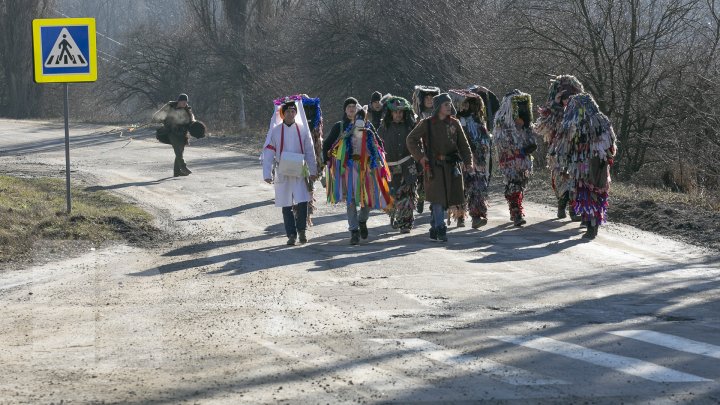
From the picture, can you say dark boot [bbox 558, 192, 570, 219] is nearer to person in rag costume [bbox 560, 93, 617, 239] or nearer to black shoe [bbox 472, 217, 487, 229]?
person in rag costume [bbox 560, 93, 617, 239]

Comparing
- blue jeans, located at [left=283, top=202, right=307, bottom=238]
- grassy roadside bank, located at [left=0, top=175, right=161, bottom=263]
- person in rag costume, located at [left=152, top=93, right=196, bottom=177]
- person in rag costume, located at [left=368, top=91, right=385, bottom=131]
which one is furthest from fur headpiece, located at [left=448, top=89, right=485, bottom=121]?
person in rag costume, located at [left=152, top=93, right=196, bottom=177]

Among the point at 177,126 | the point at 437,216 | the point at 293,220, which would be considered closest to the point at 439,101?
the point at 437,216

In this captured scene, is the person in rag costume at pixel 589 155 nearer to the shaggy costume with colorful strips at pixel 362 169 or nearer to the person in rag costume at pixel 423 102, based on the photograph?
the person in rag costume at pixel 423 102

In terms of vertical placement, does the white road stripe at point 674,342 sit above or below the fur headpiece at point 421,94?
below

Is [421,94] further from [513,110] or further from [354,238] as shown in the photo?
[354,238]

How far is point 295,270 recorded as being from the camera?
1256 cm

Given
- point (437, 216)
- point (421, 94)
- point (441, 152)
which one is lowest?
point (437, 216)

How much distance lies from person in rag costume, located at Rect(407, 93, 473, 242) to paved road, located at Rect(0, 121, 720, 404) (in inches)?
19.6

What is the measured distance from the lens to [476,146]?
16281 millimetres

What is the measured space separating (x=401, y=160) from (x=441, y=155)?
101 centimetres

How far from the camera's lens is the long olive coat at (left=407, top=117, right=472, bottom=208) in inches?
576

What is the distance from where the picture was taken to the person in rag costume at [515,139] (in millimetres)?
16297

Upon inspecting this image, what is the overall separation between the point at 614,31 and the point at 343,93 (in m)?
12.1

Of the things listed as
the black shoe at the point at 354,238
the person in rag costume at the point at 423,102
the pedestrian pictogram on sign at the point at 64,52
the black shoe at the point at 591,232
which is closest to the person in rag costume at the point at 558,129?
the black shoe at the point at 591,232
